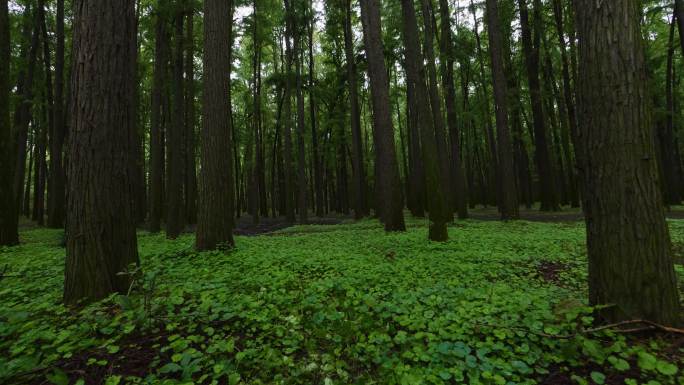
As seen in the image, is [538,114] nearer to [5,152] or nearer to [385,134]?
[385,134]

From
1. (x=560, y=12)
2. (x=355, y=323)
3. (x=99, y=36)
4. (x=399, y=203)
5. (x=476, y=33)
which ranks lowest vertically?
(x=355, y=323)

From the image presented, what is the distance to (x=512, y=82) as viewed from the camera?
20531mm

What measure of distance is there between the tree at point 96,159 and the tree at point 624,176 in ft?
16.4

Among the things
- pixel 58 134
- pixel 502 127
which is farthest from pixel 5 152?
pixel 502 127

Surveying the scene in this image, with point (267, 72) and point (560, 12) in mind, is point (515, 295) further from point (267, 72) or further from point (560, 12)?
point (267, 72)

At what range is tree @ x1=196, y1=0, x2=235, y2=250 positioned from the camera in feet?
22.5

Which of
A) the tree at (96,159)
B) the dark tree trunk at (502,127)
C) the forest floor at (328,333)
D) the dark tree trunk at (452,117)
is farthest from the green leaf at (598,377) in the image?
the dark tree trunk at (452,117)

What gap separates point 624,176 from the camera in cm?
275

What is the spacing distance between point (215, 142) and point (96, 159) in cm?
344

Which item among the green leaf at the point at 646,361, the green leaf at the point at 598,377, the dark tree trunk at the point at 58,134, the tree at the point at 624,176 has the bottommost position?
the green leaf at the point at 598,377

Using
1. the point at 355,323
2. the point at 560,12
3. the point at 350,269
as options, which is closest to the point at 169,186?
the point at 350,269

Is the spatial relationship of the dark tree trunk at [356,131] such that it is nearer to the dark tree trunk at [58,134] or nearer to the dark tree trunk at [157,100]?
the dark tree trunk at [157,100]

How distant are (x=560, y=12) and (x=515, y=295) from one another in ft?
57.0

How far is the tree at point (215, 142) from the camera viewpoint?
6.84 m
